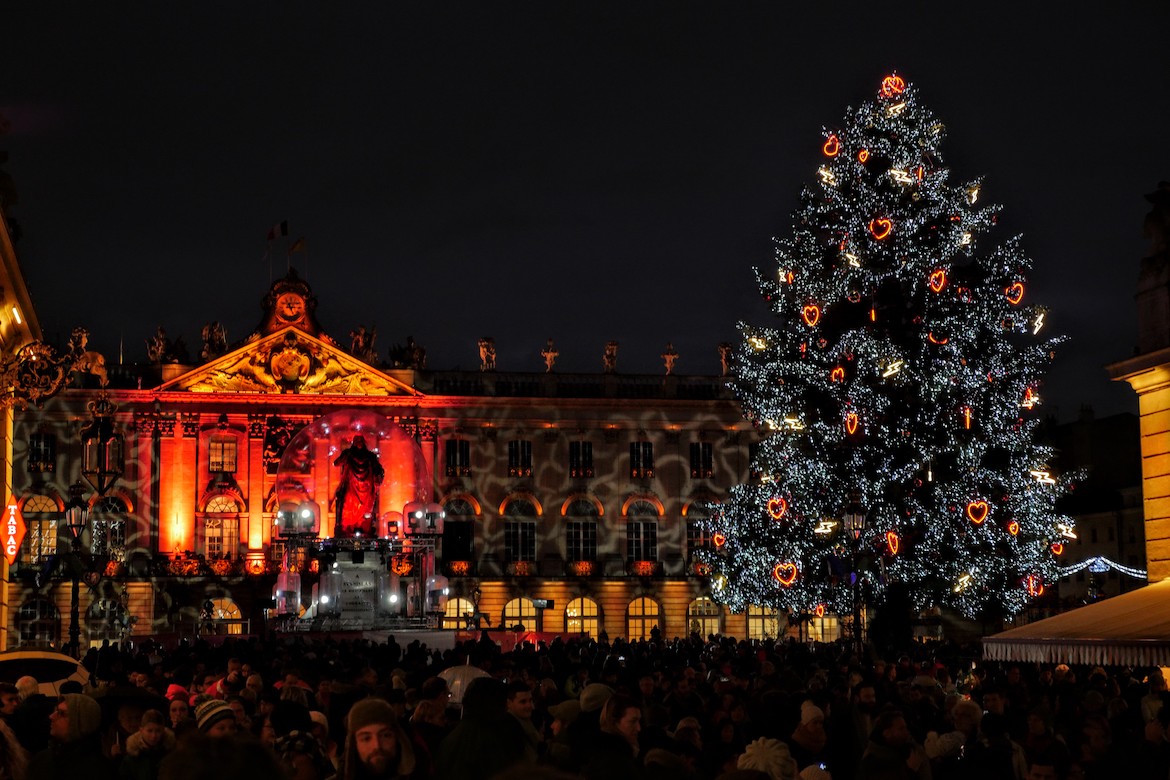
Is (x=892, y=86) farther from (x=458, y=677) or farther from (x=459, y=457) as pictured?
(x=459, y=457)

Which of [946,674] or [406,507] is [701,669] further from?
[406,507]

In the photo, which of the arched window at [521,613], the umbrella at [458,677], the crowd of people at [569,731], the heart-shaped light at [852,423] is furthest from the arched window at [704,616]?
the umbrella at [458,677]

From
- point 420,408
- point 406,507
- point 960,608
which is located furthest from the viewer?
point 420,408

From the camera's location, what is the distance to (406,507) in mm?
43844

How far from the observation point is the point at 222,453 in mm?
73312

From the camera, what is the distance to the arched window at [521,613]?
75.0 m

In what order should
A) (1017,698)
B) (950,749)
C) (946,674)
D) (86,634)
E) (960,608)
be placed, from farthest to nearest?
(86,634)
(960,608)
(946,674)
(1017,698)
(950,749)

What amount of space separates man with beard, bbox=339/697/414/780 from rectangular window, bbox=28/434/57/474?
6754 cm

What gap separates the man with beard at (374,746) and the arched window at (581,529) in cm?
6823

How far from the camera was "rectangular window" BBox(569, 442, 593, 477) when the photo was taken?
3017 inches

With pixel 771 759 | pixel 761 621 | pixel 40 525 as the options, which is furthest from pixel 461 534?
pixel 771 759

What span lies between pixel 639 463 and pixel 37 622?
26.8 meters

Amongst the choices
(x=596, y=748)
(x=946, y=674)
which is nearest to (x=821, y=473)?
(x=946, y=674)

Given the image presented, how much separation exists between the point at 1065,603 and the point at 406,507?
2735 centimetres
